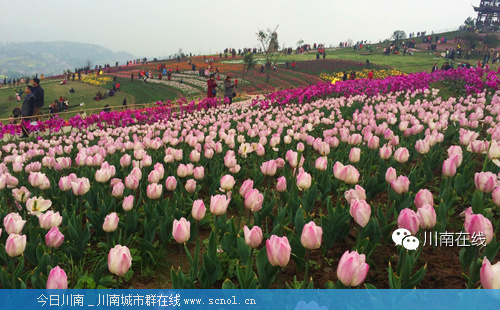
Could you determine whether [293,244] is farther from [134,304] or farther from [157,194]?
[157,194]

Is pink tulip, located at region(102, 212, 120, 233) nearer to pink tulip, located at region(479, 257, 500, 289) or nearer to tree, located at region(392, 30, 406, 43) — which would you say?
pink tulip, located at region(479, 257, 500, 289)

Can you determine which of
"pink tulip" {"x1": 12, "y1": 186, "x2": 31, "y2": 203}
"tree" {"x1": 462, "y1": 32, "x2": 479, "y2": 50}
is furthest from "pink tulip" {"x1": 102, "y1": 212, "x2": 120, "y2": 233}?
"tree" {"x1": 462, "y1": 32, "x2": 479, "y2": 50}

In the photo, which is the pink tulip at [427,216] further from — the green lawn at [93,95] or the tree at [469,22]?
the tree at [469,22]

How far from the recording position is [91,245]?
3.53 meters

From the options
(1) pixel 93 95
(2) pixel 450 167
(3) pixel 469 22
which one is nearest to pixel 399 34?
(3) pixel 469 22

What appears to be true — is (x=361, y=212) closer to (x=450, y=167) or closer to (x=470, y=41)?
(x=450, y=167)

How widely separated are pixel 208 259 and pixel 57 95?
39427 millimetres

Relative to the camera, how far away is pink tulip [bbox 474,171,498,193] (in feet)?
8.79

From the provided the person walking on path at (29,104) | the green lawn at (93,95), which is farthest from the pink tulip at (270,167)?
the green lawn at (93,95)

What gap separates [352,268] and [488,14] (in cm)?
11671

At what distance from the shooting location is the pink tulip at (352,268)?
1.71m

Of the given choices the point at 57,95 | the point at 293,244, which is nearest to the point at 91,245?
the point at 293,244

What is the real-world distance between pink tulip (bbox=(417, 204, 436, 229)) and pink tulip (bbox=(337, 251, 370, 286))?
0.74 metres

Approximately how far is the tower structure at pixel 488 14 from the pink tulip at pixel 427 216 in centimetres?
10956
